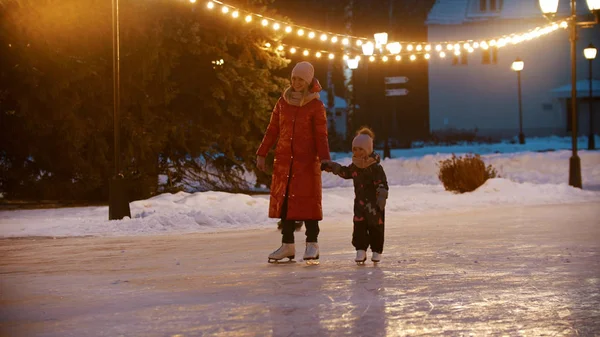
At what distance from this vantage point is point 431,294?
8008 mm

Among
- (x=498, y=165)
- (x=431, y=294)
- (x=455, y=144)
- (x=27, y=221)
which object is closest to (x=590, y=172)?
(x=498, y=165)

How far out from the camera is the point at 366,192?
10.3 m

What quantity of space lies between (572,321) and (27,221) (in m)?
11.8

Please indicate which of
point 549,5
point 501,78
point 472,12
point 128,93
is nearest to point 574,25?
point 549,5

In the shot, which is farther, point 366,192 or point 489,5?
point 489,5

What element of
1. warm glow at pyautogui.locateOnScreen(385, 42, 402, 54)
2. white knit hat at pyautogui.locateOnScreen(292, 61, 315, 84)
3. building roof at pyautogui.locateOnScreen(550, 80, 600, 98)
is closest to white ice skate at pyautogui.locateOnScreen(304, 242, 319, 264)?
white knit hat at pyautogui.locateOnScreen(292, 61, 315, 84)

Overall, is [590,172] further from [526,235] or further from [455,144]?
[455,144]

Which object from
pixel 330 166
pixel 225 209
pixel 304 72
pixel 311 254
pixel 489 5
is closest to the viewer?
pixel 330 166

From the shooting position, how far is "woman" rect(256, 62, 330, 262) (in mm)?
10250

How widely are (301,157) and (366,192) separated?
0.76 metres

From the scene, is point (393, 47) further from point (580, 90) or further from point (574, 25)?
point (580, 90)

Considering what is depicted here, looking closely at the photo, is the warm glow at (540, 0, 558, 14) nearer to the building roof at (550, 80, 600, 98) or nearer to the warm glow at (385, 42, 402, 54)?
the warm glow at (385, 42, 402, 54)

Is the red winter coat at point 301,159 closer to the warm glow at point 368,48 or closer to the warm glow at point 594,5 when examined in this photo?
the warm glow at point 594,5

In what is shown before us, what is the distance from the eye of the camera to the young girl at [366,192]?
33.5ft
